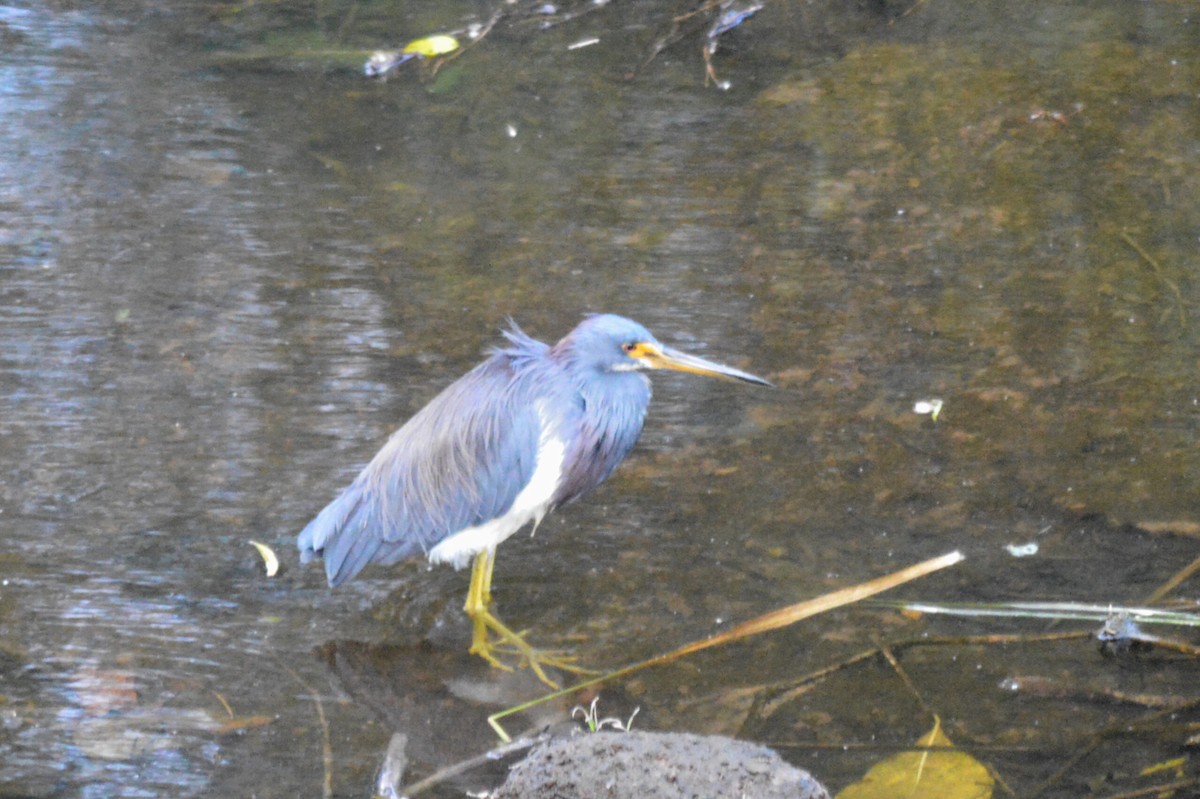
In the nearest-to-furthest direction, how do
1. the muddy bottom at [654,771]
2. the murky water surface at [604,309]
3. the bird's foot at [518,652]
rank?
the muddy bottom at [654,771], the murky water surface at [604,309], the bird's foot at [518,652]

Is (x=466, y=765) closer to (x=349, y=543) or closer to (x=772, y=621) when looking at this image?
(x=349, y=543)

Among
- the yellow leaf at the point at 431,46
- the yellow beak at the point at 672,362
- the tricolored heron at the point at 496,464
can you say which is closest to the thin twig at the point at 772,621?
the tricolored heron at the point at 496,464

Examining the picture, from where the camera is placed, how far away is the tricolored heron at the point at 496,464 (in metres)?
3.77

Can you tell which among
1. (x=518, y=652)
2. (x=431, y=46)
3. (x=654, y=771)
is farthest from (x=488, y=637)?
(x=431, y=46)

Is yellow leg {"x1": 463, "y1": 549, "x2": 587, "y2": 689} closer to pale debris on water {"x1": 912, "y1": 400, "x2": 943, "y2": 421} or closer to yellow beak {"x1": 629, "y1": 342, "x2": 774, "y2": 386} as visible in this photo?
yellow beak {"x1": 629, "y1": 342, "x2": 774, "y2": 386}

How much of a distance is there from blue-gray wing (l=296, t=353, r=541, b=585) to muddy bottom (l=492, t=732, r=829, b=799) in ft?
3.60

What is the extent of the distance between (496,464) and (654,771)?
131cm

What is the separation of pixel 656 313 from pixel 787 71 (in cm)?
244

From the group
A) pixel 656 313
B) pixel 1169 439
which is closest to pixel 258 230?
pixel 656 313

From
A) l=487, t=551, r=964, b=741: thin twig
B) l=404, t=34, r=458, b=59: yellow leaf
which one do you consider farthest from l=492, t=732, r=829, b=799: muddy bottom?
l=404, t=34, r=458, b=59: yellow leaf

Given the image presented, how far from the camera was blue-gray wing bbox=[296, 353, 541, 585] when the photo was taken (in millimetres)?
3754

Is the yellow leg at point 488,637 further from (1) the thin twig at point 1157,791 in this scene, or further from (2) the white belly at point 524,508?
→ (1) the thin twig at point 1157,791

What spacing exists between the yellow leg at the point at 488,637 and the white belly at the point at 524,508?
0.07 meters

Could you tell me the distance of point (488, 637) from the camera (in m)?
3.84
